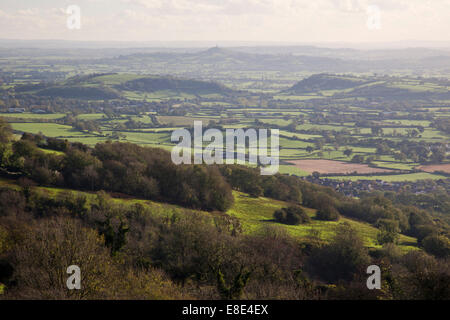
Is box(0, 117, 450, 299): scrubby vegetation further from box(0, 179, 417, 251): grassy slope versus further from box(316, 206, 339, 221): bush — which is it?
box(0, 179, 417, 251): grassy slope

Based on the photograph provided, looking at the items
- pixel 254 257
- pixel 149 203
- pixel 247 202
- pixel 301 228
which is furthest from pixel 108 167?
pixel 254 257

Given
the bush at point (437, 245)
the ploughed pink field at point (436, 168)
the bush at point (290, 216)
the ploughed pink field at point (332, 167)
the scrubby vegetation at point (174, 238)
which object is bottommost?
the ploughed pink field at point (436, 168)

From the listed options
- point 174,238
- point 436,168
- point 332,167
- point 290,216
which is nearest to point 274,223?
point 290,216

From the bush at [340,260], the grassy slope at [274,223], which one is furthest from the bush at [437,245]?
the bush at [340,260]

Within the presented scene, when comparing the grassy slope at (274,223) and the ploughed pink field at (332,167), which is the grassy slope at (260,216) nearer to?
the grassy slope at (274,223)

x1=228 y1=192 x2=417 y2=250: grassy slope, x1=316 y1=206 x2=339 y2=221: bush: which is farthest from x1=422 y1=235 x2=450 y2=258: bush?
x1=316 y1=206 x2=339 y2=221: bush

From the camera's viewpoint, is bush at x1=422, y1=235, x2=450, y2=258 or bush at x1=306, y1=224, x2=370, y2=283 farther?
bush at x1=422, y1=235, x2=450, y2=258
